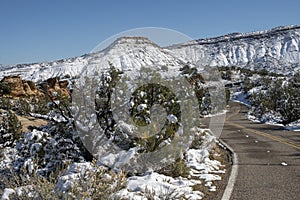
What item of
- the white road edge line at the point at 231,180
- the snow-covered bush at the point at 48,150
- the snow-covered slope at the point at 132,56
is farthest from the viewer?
the snow-covered slope at the point at 132,56

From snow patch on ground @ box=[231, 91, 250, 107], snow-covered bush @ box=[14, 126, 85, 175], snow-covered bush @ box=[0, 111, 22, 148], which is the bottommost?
snow patch on ground @ box=[231, 91, 250, 107]

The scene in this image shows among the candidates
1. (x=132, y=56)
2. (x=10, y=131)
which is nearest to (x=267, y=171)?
(x=132, y=56)

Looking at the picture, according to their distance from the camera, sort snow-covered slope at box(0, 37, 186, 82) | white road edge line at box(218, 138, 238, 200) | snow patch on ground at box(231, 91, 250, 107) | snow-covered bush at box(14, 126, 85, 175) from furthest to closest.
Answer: snow patch on ground at box(231, 91, 250, 107) → snow-covered slope at box(0, 37, 186, 82) → snow-covered bush at box(14, 126, 85, 175) → white road edge line at box(218, 138, 238, 200)

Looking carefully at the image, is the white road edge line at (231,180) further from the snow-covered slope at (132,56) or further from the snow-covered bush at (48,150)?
the snow-covered bush at (48,150)

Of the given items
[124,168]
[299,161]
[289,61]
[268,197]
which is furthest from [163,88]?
[289,61]

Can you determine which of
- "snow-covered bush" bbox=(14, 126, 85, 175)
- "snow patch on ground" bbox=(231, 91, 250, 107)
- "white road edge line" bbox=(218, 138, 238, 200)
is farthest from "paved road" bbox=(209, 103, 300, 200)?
"snow patch on ground" bbox=(231, 91, 250, 107)

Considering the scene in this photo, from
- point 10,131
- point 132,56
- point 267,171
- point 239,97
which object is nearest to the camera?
point 267,171

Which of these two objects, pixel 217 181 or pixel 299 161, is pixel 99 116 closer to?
pixel 217 181

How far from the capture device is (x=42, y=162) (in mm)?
8023

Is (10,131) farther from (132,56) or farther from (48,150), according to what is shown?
(48,150)

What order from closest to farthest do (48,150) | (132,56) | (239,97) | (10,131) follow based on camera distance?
(48,150), (132,56), (10,131), (239,97)

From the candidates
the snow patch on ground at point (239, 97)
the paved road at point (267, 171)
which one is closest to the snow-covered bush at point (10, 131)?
the paved road at point (267, 171)

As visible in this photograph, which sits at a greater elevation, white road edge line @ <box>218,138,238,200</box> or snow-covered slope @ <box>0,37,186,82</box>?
snow-covered slope @ <box>0,37,186,82</box>

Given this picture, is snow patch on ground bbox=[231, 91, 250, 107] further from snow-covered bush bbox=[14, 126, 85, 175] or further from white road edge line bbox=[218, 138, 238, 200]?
snow-covered bush bbox=[14, 126, 85, 175]
